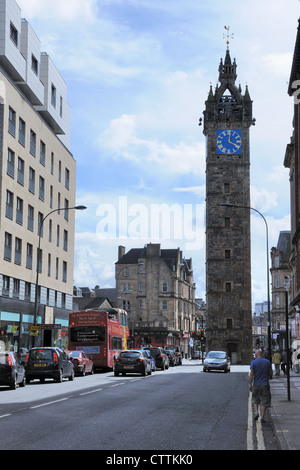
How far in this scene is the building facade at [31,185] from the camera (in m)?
43.6

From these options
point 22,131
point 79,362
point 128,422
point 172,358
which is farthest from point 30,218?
point 128,422

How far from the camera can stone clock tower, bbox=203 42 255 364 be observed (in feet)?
266

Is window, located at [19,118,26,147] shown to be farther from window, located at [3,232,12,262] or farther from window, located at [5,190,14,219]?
window, located at [3,232,12,262]

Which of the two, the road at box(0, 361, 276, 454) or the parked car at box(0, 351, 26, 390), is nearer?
the road at box(0, 361, 276, 454)

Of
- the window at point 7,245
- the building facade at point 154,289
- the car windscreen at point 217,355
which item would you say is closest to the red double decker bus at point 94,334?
the window at point 7,245

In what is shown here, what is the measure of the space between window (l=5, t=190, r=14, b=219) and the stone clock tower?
41.4m

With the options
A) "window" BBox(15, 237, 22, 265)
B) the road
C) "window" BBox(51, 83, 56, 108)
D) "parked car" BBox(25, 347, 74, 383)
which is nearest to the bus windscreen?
"window" BBox(15, 237, 22, 265)

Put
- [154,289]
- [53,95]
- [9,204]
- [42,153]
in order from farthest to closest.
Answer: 1. [154,289]
2. [53,95]
3. [42,153]
4. [9,204]

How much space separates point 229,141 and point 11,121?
4602cm

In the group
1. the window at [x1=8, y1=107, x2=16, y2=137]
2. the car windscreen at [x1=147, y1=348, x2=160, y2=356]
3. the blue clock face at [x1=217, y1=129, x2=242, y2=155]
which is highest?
the blue clock face at [x1=217, y1=129, x2=242, y2=155]

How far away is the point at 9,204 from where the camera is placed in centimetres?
4434

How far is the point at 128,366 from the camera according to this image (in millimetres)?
35250

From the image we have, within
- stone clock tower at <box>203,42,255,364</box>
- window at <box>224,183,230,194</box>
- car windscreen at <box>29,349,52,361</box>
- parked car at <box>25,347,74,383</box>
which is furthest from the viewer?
window at <box>224,183,230,194</box>
